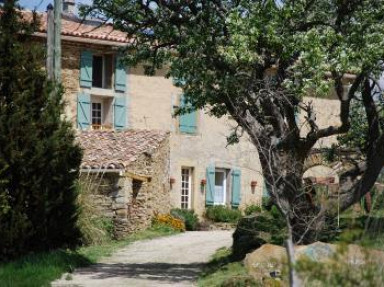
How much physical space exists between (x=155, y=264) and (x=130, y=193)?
6.96 m

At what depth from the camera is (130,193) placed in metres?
22.7

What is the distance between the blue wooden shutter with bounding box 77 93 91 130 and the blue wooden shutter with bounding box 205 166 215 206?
5324 millimetres

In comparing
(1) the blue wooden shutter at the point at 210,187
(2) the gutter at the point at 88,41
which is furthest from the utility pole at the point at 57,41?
(1) the blue wooden shutter at the point at 210,187

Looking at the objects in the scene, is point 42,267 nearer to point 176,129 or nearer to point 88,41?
point 88,41

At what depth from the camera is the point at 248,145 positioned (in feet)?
107

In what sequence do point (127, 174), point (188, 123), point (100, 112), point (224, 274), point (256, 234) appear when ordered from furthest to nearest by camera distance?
point (188, 123) < point (100, 112) < point (127, 174) < point (256, 234) < point (224, 274)

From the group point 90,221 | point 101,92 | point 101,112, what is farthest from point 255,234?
point 101,112

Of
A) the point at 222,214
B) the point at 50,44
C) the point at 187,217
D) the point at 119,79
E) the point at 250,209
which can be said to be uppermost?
the point at 119,79

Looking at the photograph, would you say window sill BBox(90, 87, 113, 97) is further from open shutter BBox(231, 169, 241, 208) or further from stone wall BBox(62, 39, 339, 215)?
open shutter BBox(231, 169, 241, 208)

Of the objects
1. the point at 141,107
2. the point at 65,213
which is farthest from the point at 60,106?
the point at 141,107

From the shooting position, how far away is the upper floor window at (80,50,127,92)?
29.3 m

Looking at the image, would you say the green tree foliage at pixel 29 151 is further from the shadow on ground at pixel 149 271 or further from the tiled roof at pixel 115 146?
the tiled roof at pixel 115 146

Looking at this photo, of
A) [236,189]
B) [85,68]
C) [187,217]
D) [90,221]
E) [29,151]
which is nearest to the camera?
[29,151]

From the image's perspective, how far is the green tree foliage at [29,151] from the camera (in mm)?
14297
